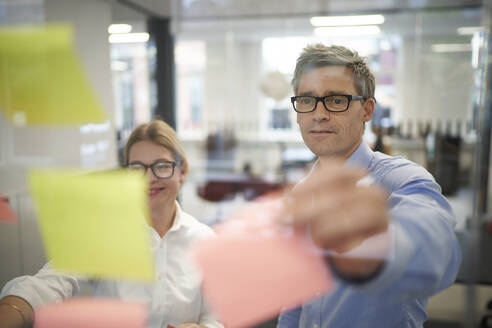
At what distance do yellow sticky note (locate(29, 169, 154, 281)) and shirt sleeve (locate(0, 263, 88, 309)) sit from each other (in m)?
0.02

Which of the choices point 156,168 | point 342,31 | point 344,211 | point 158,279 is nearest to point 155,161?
point 156,168

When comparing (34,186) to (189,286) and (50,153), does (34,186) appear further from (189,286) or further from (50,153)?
(189,286)

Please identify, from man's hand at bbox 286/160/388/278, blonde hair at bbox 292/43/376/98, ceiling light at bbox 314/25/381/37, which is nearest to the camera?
man's hand at bbox 286/160/388/278

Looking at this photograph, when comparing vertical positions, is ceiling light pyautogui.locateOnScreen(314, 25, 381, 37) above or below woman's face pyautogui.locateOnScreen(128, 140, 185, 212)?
above

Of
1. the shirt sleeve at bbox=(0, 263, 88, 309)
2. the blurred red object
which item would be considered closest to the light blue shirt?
the blurred red object

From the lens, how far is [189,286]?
38 cm

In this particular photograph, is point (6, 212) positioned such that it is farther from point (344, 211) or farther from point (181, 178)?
point (344, 211)

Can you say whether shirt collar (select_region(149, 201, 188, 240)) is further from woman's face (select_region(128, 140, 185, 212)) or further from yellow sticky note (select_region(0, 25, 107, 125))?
yellow sticky note (select_region(0, 25, 107, 125))

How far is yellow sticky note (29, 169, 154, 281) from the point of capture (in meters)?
0.32

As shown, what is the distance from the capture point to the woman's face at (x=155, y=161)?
366 millimetres

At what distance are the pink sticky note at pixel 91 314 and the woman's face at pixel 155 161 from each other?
0.11 meters

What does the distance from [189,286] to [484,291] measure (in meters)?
0.65

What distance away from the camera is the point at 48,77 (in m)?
0.36

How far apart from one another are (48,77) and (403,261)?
1.28 ft
